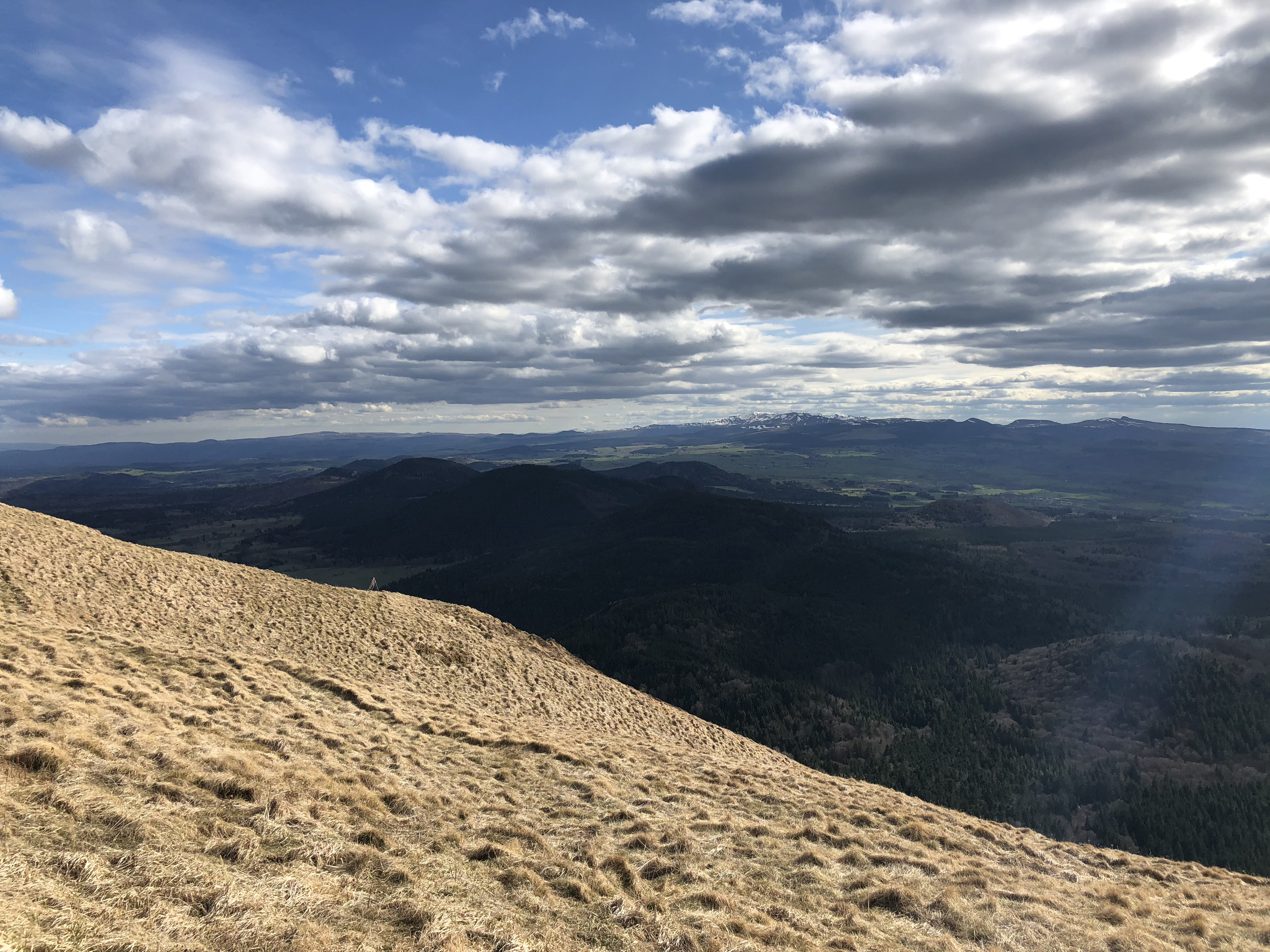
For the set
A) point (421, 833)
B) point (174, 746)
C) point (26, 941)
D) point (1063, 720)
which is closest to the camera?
point (26, 941)

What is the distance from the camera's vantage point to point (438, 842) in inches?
591

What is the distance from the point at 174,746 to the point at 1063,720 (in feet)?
235

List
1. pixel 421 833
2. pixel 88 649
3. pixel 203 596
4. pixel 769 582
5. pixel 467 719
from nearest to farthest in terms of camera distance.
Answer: pixel 421 833, pixel 88 649, pixel 467 719, pixel 203 596, pixel 769 582

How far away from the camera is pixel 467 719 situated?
30172 mm

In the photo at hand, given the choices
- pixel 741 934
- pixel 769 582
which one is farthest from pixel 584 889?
pixel 769 582

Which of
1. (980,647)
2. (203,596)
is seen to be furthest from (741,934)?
(980,647)

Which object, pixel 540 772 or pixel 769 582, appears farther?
pixel 769 582

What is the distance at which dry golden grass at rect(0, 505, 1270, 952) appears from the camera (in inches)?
411

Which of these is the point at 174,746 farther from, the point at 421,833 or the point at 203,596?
the point at 203,596

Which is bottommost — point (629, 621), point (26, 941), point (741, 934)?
point (629, 621)

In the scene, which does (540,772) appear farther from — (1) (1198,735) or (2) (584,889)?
(1) (1198,735)

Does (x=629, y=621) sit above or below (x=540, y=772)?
below

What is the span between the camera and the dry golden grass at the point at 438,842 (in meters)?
10.4

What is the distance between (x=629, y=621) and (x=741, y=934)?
85.0m
